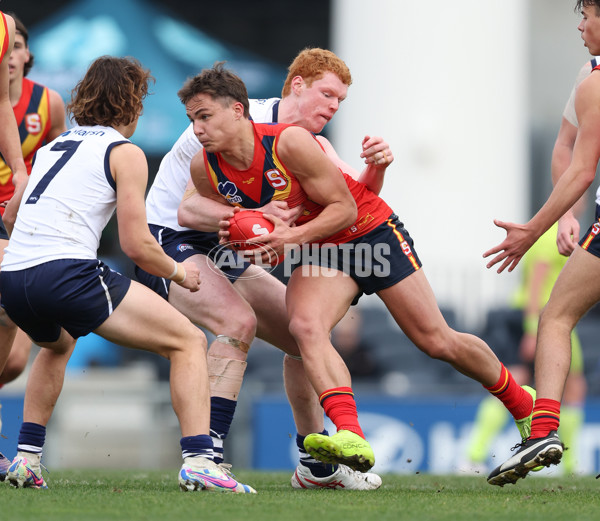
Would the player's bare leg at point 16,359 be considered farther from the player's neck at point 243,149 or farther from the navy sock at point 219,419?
the player's neck at point 243,149

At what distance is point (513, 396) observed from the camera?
6023mm

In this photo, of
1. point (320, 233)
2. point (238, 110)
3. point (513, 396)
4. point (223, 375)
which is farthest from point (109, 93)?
point (513, 396)

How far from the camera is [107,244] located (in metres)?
18.5

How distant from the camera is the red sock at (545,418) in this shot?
5332 millimetres

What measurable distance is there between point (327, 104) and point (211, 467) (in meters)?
2.10

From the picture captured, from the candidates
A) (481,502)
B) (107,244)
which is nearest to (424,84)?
(107,244)

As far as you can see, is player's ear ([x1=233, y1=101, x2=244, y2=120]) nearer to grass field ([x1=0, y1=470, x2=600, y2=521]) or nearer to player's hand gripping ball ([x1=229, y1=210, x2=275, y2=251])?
player's hand gripping ball ([x1=229, y1=210, x2=275, y2=251])

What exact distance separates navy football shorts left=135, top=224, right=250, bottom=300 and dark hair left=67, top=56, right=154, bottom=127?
3.05 ft

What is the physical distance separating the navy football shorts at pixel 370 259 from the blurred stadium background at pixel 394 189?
13.5 ft

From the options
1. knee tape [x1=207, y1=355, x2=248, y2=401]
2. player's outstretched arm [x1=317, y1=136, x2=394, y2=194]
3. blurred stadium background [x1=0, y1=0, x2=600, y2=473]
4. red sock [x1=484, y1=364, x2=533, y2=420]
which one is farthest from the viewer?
blurred stadium background [x1=0, y1=0, x2=600, y2=473]

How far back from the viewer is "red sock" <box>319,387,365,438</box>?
5.27 metres

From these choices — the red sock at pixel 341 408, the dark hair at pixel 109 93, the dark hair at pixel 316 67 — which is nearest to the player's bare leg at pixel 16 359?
the dark hair at pixel 109 93

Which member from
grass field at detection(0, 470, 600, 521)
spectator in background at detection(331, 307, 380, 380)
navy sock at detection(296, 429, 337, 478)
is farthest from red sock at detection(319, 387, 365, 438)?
spectator in background at detection(331, 307, 380, 380)

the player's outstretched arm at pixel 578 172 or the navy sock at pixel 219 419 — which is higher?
the player's outstretched arm at pixel 578 172
